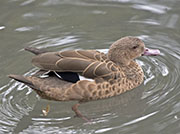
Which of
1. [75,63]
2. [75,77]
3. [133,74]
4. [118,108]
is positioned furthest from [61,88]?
[133,74]

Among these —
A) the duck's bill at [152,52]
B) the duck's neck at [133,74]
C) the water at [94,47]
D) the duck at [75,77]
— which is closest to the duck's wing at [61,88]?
the duck at [75,77]

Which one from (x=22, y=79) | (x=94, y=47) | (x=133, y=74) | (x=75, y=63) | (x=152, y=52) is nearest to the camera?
Answer: (x=22, y=79)

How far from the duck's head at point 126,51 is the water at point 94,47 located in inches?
16.5

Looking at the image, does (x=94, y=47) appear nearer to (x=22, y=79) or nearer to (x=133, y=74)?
(x=133, y=74)

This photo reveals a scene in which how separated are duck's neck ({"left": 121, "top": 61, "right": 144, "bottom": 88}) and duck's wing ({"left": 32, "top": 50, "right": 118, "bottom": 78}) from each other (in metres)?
0.43

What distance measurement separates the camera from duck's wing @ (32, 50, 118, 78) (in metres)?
7.54

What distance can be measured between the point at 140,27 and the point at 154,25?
0.30m

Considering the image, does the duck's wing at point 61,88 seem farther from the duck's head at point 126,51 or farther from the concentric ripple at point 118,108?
the duck's head at point 126,51

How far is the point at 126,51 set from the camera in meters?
8.26

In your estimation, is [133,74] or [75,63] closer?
[75,63]

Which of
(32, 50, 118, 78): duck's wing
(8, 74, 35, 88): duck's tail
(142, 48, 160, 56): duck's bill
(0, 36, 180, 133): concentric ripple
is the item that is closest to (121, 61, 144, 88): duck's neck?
(0, 36, 180, 133): concentric ripple

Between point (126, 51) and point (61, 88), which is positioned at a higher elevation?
point (126, 51)

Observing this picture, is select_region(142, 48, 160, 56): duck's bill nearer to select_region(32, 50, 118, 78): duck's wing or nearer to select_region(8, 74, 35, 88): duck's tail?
select_region(32, 50, 118, 78): duck's wing

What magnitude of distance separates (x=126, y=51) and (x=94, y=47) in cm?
117
